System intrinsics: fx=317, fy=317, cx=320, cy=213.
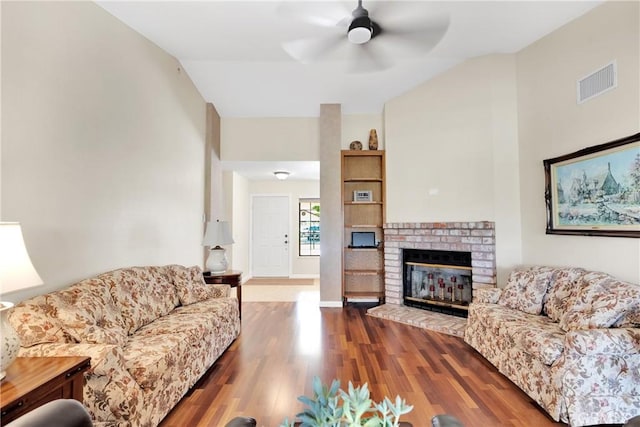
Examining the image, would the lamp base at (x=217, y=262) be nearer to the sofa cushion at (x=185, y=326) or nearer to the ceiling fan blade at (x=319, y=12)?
the sofa cushion at (x=185, y=326)

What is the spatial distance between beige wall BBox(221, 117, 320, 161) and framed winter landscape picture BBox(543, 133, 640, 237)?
326cm

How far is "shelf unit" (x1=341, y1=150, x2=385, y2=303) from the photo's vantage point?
16.5 ft

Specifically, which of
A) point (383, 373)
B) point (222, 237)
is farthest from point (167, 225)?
point (383, 373)

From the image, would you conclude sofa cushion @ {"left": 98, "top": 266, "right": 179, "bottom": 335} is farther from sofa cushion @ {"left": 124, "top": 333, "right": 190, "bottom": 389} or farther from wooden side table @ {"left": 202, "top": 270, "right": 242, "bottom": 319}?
wooden side table @ {"left": 202, "top": 270, "right": 242, "bottom": 319}

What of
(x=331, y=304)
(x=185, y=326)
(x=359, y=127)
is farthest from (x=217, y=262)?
(x=359, y=127)

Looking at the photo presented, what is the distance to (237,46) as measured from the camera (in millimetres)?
3455

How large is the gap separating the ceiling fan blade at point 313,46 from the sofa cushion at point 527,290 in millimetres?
2676

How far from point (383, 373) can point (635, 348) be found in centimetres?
163

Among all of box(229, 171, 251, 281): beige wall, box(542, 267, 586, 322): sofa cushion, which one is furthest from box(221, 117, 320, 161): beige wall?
box(542, 267, 586, 322): sofa cushion

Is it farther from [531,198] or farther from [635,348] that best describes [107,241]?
[531,198]

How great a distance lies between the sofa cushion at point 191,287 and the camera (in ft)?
10.6

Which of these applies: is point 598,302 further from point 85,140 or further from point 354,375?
point 85,140

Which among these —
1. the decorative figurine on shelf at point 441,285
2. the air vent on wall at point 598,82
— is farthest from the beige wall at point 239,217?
the air vent on wall at point 598,82

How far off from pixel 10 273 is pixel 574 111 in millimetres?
4181
